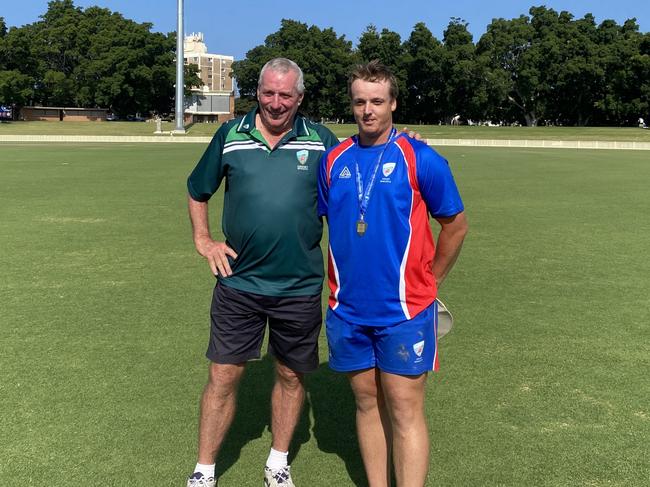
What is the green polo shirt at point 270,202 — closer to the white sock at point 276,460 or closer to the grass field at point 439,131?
the white sock at point 276,460

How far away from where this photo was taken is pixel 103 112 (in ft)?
243

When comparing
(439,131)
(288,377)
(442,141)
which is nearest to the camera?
(288,377)

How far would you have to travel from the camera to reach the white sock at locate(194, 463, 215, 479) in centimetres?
290

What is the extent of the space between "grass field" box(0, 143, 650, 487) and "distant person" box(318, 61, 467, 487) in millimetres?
669

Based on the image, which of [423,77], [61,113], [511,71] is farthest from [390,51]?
[61,113]

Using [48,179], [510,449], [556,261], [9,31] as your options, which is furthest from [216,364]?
[9,31]

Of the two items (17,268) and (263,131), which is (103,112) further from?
(263,131)

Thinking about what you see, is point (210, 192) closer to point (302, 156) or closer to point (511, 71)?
point (302, 156)

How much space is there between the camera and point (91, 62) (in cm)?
7156

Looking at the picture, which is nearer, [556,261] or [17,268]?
[17,268]

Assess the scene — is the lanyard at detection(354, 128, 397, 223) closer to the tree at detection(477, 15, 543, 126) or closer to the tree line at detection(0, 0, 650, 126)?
the tree line at detection(0, 0, 650, 126)

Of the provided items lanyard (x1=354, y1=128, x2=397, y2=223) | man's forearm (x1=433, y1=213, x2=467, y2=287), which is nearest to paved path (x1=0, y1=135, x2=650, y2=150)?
man's forearm (x1=433, y1=213, x2=467, y2=287)

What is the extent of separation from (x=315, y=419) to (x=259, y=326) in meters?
0.93

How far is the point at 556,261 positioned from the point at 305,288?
558 cm
